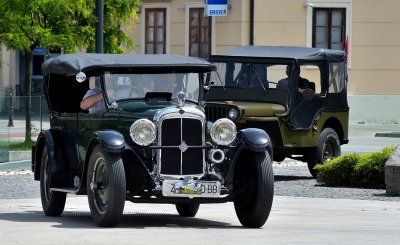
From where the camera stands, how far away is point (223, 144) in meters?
→ 14.1

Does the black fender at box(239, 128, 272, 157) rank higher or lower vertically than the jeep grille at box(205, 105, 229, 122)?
higher

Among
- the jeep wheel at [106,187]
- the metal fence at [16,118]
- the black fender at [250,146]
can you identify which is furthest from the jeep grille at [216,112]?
the jeep wheel at [106,187]

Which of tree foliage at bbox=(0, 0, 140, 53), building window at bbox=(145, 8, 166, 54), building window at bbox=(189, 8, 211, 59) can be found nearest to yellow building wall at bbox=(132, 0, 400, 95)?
building window at bbox=(189, 8, 211, 59)

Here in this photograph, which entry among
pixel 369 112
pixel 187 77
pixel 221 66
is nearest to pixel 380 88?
pixel 369 112

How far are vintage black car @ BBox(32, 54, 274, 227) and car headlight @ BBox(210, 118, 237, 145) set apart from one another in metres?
0.01

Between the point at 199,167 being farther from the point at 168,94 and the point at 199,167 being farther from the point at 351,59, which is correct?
the point at 351,59

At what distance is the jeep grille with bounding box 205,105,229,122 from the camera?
21.2 m

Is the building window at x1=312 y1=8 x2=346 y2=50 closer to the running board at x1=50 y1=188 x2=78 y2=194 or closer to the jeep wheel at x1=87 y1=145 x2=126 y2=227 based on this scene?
the running board at x1=50 y1=188 x2=78 y2=194

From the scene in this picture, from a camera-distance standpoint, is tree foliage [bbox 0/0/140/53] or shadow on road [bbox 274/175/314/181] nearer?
shadow on road [bbox 274/175/314/181]

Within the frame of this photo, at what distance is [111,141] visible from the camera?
44.7 feet

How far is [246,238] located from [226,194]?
5.06ft

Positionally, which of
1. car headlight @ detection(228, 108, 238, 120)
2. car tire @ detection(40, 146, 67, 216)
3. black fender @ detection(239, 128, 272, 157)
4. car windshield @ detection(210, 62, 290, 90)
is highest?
car windshield @ detection(210, 62, 290, 90)

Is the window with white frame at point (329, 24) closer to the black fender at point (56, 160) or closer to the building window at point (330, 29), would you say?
the building window at point (330, 29)

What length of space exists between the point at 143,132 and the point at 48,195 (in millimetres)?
2214
